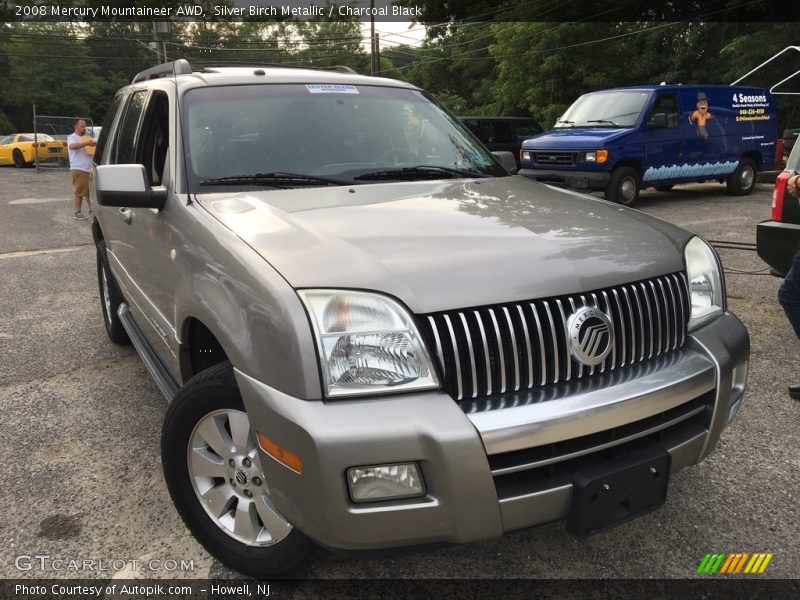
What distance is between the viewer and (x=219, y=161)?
9.75 ft

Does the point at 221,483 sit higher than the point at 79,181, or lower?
lower

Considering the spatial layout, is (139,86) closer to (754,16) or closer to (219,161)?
(219,161)

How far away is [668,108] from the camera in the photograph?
11.7m

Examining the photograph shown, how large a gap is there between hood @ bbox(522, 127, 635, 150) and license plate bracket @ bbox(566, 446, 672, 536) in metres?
9.52

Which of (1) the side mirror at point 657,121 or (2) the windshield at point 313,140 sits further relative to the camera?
(1) the side mirror at point 657,121

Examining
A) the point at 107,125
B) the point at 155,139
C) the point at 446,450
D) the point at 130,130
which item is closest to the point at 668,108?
the point at 107,125

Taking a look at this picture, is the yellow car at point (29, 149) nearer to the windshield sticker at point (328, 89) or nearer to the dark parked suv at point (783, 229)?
the windshield sticker at point (328, 89)

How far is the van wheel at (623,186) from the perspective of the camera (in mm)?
11047

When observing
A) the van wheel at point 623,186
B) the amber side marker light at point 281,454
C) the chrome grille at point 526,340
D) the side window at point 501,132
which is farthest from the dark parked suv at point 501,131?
the amber side marker light at point 281,454

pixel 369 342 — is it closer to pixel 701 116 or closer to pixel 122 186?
pixel 122 186

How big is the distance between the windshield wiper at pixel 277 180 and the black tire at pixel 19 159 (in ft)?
90.5

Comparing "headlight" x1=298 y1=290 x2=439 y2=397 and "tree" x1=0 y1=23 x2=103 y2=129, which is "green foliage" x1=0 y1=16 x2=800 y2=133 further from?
"headlight" x1=298 y1=290 x2=439 y2=397

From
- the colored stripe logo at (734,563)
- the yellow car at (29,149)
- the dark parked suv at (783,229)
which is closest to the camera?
the colored stripe logo at (734,563)

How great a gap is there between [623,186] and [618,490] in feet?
32.9
